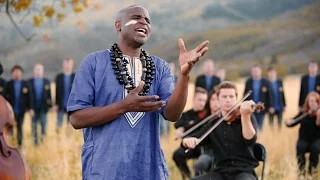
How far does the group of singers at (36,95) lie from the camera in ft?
44.5

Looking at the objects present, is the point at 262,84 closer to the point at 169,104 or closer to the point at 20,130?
the point at 20,130

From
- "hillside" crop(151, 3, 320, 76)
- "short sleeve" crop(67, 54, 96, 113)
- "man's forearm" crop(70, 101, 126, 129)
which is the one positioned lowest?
"man's forearm" crop(70, 101, 126, 129)

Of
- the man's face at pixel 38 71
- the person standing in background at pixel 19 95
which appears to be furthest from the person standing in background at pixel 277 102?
the person standing in background at pixel 19 95

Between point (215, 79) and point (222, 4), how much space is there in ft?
20.6

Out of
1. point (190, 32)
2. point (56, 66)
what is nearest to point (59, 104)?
point (56, 66)

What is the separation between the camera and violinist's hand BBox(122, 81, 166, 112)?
160 inches

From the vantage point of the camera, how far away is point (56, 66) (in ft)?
60.7

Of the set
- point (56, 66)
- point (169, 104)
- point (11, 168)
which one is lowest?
point (11, 168)

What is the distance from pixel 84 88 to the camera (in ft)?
14.1

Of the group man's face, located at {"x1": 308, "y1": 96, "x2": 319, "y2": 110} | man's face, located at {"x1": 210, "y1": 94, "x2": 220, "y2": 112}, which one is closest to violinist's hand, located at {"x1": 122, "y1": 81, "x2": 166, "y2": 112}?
man's face, located at {"x1": 210, "y1": 94, "x2": 220, "y2": 112}

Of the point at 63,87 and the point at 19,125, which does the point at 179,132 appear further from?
the point at 63,87

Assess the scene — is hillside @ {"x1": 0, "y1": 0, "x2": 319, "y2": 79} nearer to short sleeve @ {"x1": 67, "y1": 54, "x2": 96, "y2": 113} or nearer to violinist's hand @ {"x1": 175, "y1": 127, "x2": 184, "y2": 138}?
violinist's hand @ {"x1": 175, "y1": 127, "x2": 184, "y2": 138}

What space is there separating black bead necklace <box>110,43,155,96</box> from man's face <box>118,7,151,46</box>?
4.0 inches

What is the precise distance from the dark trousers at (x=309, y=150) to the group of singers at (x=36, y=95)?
534 cm
